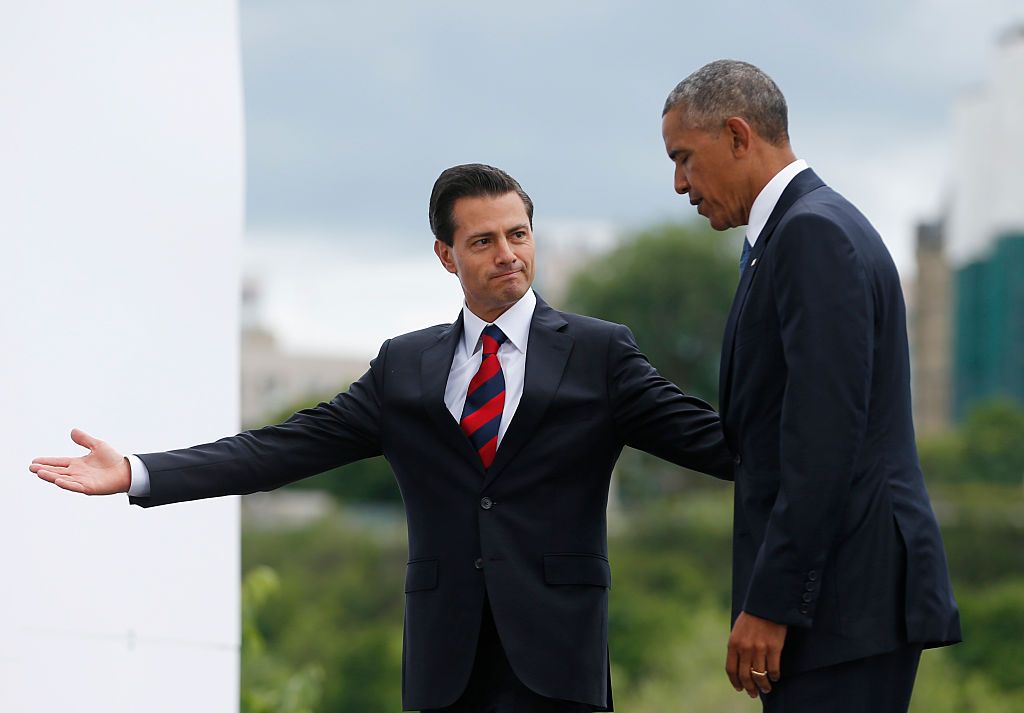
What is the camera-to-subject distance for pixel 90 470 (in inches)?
127

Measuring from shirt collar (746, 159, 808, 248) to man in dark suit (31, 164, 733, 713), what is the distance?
45cm

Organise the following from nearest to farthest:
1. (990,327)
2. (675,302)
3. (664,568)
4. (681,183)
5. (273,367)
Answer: (681,183), (664,568), (675,302), (990,327), (273,367)

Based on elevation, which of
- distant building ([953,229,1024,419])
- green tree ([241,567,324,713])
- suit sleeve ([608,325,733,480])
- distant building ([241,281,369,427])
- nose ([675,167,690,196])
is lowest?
green tree ([241,567,324,713])

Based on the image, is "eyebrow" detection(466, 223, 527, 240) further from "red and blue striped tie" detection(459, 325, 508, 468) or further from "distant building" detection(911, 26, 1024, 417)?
"distant building" detection(911, 26, 1024, 417)

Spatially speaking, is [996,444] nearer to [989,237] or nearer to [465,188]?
[989,237]

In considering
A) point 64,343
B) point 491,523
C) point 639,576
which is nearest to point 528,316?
point 491,523

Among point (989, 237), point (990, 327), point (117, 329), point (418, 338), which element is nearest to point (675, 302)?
point (990, 327)

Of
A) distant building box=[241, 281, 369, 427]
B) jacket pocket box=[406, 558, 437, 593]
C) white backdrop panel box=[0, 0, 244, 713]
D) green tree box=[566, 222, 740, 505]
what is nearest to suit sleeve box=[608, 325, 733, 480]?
jacket pocket box=[406, 558, 437, 593]

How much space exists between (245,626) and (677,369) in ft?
137

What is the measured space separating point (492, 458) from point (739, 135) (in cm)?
84

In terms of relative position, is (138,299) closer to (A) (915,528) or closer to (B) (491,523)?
(B) (491,523)

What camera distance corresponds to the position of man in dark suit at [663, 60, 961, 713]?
2.63m

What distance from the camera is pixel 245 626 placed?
772 cm

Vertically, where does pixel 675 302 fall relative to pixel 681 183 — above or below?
above
